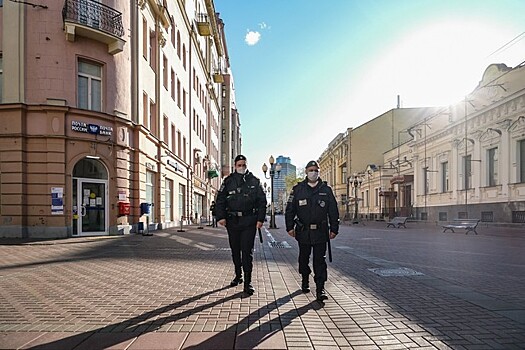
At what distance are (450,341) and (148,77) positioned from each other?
2124cm

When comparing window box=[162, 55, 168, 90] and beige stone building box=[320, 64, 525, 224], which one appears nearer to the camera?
beige stone building box=[320, 64, 525, 224]

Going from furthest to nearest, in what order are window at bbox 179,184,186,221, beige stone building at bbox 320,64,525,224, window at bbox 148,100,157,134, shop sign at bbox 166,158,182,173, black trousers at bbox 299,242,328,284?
window at bbox 179,184,186,221
shop sign at bbox 166,158,182,173
window at bbox 148,100,157,134
beige stone building at bbox 320,64,525,224
black trousers at bbox 299,242,328,284

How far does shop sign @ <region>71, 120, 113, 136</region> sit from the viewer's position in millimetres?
16594

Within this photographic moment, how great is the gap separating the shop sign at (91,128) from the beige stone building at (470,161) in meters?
20.7

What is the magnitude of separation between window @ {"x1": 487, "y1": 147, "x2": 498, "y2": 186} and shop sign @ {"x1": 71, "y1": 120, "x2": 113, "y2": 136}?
21857 mm

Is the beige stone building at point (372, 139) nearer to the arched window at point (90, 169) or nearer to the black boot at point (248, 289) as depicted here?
the arched window at point (90, 169)

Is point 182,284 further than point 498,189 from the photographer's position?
No

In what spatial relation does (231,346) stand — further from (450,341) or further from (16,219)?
(16,219)

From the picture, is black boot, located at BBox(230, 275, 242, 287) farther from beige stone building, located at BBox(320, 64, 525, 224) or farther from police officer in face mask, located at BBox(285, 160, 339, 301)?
beige stone building, located at BBox(320, 64, 525, 224)

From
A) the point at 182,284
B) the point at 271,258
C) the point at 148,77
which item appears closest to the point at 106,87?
the point at 148,77

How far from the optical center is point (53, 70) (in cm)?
1642

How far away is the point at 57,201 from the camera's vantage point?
52.6ft

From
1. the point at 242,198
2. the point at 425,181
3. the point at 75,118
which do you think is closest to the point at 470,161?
the point at 425,181

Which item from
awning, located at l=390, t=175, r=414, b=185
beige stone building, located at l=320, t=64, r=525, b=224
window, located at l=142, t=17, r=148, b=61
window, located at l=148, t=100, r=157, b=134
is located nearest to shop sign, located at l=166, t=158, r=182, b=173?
window, located at l=148, t=100, r=157, b=134
